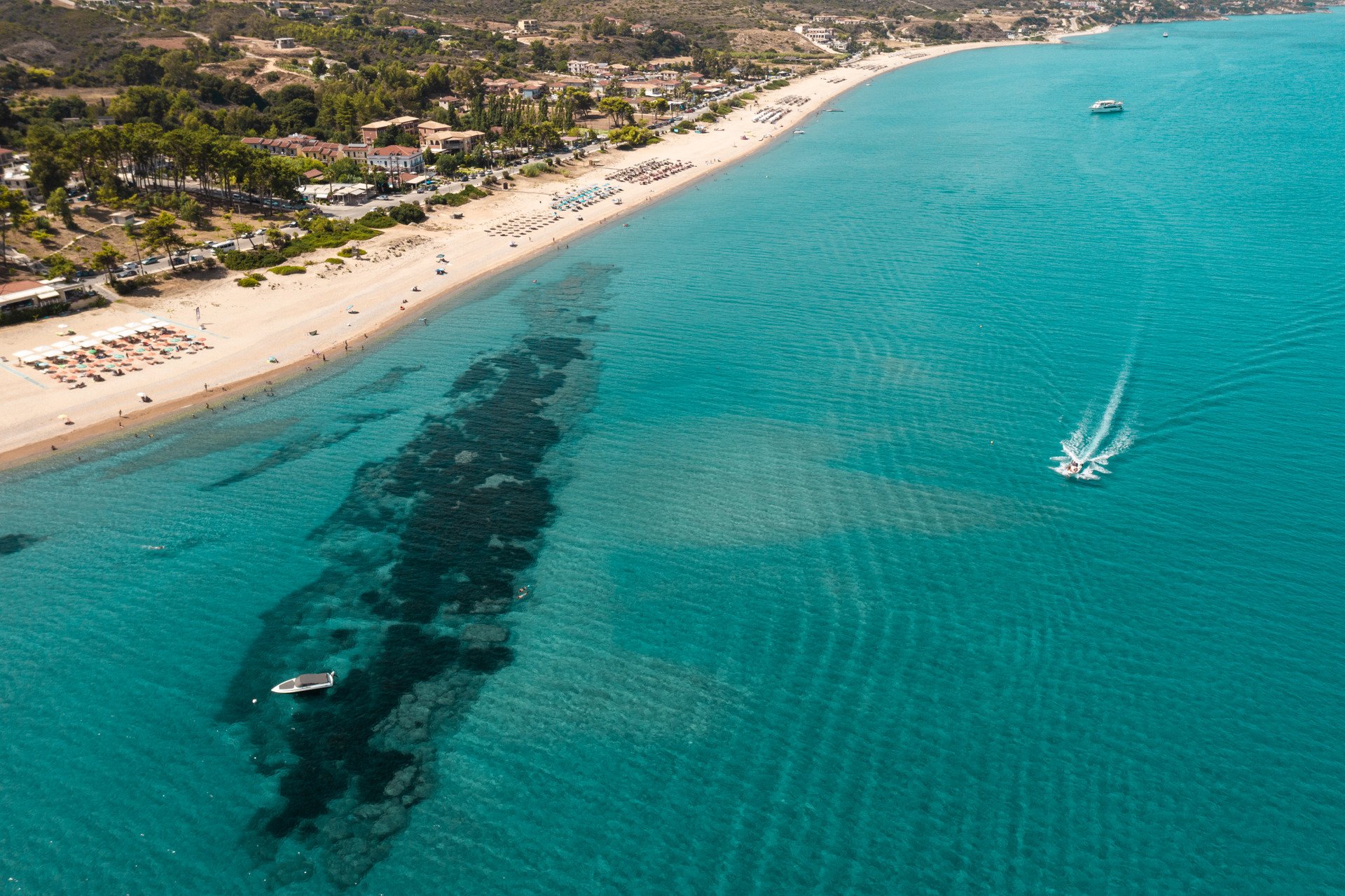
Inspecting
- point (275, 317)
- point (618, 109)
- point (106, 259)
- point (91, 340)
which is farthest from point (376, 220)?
point (618, 109)

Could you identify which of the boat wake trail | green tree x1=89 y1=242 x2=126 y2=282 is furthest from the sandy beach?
the boat wake trail

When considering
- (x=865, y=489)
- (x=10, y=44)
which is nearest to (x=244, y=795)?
(x=865, y=489)

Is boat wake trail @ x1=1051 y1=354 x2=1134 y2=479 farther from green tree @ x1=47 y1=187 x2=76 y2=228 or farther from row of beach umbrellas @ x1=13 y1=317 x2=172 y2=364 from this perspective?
green tree @ x1=47 y1=187 x2=76 y2=228

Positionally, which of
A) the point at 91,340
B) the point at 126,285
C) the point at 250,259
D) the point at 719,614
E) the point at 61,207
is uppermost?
the point at 61,207

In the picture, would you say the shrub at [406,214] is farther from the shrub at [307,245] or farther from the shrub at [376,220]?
the shrub at [307,245]

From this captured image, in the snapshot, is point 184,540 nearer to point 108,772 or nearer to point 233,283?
point 108,772

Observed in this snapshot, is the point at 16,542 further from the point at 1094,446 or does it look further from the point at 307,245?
the point at 1094,446
